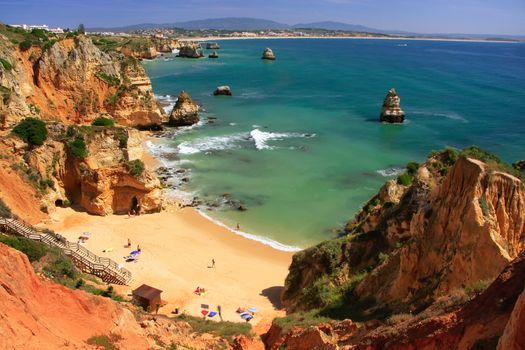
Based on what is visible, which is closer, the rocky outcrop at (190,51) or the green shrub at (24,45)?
the green shrub at (24,45)

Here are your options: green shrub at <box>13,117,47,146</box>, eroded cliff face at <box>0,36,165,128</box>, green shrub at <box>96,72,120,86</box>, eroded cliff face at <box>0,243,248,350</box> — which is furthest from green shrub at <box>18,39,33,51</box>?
eroded cliff face at <box>0,243,248,350</box>

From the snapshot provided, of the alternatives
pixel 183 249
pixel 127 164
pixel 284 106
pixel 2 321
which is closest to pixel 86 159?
pixel 127 164

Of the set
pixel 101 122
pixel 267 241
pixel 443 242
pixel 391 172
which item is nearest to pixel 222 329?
pixel 443 242

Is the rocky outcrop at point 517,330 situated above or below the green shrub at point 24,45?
below

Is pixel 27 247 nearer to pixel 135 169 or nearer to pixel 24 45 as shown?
pixel 135 169

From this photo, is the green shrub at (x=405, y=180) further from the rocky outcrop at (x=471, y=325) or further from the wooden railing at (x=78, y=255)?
the wooden railing at (x=78, y=255)

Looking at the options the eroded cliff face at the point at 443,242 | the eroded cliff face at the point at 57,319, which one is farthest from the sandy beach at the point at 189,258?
the eroded cliff face at the point at 57,319
